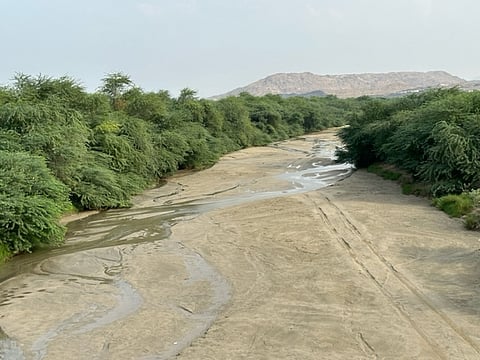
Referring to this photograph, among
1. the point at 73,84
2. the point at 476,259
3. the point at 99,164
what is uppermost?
the point at 73,84

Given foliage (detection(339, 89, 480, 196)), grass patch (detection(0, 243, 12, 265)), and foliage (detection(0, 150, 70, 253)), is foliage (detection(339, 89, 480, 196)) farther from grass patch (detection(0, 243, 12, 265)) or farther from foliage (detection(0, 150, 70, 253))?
grass patch (detection(0, 243, 12, 265))

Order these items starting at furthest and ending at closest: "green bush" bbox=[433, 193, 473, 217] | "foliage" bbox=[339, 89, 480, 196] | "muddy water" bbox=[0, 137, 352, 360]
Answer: "foliage" bbox=[339, 89, 480, 196], "green bush" bbox=[433, 193, 473, 217], "muddy water" bbox=[0, 137, 352, 360]

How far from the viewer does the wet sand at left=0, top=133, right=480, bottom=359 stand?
9.87 m

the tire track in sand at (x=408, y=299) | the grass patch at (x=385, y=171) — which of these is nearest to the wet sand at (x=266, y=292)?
the tire track in sand at (x=408, y=299)

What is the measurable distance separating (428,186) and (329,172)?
13717 mm

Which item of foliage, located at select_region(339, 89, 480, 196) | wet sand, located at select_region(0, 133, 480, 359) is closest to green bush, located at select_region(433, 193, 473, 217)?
wet sand, located at select_region(0, 133, 480, 359)

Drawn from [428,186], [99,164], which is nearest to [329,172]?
[428,186]

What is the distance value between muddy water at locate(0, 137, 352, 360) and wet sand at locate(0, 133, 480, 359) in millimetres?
48

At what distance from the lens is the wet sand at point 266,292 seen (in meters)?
9.87

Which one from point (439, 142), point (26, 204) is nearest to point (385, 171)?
point (439, 142)

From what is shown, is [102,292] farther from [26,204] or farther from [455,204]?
[455,204]

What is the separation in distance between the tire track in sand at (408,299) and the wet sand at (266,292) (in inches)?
1.3

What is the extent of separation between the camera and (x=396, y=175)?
31.6 metres

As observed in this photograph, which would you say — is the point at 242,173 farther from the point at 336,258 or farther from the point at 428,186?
the point at 336,258
